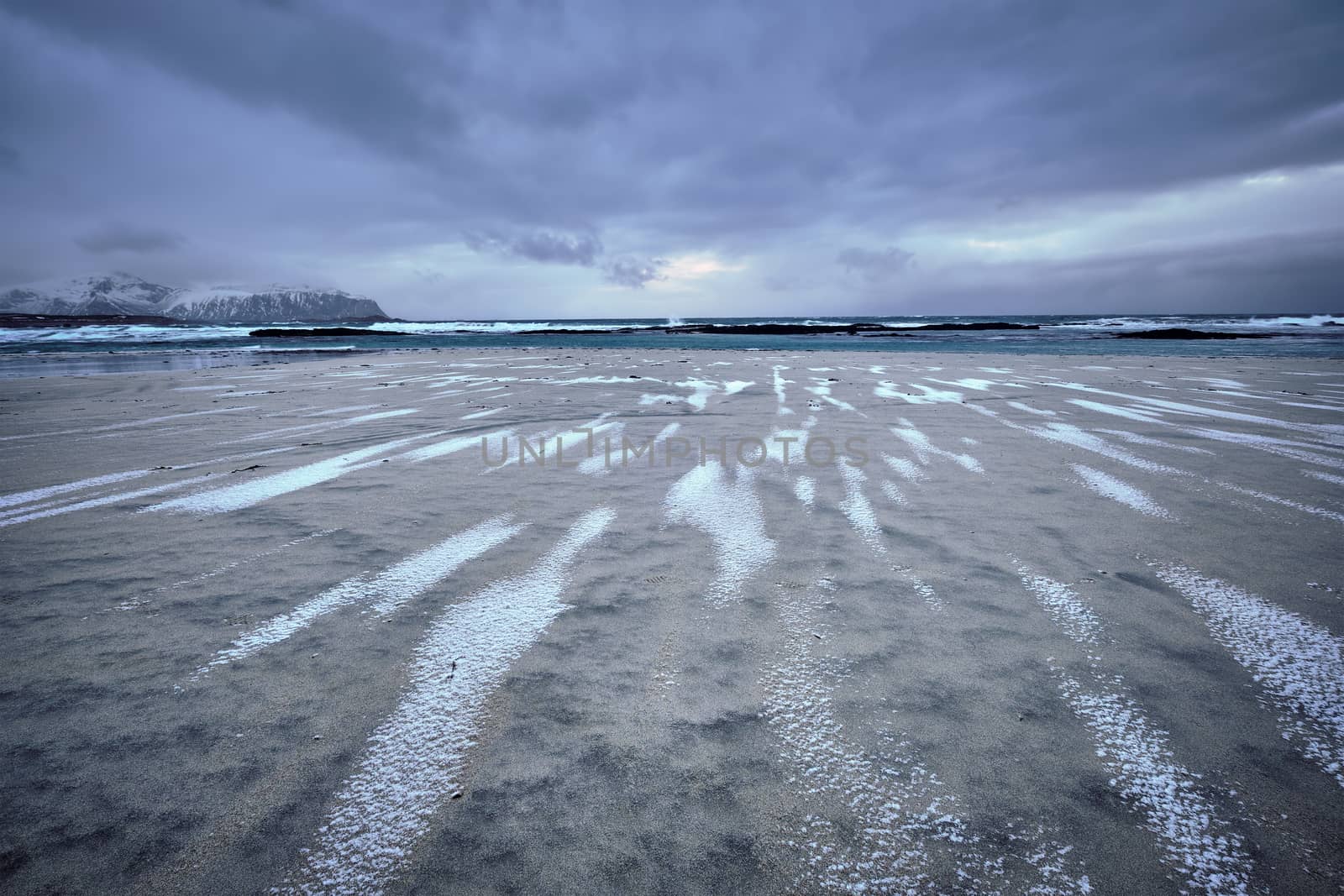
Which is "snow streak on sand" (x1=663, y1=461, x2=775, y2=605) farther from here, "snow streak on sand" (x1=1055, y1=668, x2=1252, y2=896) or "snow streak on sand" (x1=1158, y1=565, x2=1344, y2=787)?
"snow streak on sand" (x1=1158, y1=565, x2=1344, y2=787)

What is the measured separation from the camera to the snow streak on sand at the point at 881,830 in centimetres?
113

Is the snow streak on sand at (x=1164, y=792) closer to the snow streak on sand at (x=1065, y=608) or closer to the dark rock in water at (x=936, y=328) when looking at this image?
the snow streak on sand at (x=1065, y=608)

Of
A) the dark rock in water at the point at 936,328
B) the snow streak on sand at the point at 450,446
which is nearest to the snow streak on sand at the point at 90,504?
the snow streak on sand at the point at 450,446

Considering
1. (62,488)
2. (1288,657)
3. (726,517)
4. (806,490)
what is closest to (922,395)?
(806,490)

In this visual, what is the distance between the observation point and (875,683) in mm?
1693

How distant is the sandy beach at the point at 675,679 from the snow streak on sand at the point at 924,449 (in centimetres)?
28

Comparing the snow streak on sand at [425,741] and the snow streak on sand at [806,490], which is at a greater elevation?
the snow streak on sand at [806,490]

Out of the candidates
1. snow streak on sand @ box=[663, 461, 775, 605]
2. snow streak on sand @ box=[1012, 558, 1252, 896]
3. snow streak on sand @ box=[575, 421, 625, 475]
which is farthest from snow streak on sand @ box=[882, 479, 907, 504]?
snow streak on sand @ box=[575, 421, 625, 475]

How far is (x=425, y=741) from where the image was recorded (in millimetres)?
1476

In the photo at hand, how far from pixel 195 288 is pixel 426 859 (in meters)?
239

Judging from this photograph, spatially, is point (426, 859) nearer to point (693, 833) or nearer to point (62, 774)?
point (693, 833)

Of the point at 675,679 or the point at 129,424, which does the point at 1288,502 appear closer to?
the point at 675,679

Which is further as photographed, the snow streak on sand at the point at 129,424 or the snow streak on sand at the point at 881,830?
the snow streak on sand at the point at 129,424

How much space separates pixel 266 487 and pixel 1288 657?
4.86m
